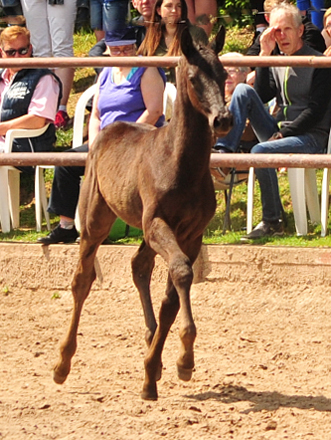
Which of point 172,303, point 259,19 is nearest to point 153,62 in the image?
point 172,303

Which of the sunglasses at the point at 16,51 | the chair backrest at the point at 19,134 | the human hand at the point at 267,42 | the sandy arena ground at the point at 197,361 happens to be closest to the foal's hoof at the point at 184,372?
the sandy arena ground at the point at 197,361

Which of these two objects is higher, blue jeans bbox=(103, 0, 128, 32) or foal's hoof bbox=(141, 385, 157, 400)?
blue jeans bbox=(103, 0, 128, 32)

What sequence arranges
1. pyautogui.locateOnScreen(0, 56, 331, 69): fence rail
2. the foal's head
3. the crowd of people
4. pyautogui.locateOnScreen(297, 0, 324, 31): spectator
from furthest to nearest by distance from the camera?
pyautogui.locateOnScreen(297, 0, 324, 31): spectator
the crowd of people
pyautogui.locateOnScreen(0, 56, 331, 69): fence rail
the foal's head

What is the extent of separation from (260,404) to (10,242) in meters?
2.99

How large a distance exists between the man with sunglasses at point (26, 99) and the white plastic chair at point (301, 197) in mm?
1902

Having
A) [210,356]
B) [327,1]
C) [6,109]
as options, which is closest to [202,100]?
[210,356]

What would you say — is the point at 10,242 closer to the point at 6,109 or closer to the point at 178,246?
the point at 6,109

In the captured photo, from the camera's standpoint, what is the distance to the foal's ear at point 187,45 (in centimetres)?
440

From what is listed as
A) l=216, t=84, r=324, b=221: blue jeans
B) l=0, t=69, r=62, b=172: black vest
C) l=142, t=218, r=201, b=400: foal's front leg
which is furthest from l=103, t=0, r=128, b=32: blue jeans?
l=142, t=218, r=201, b=400: foal's front leg

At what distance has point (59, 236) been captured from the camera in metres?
6.91

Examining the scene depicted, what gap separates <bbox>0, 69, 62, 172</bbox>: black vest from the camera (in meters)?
7.54

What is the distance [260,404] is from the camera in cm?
473

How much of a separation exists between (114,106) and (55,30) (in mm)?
2812

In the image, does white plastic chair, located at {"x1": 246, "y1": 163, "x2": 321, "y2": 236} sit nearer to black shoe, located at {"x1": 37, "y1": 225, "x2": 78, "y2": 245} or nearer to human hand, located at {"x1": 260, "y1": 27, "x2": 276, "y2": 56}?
human hand, located at {"x1": 260, "y1": 27, "x2": 276, "y2": 56}
